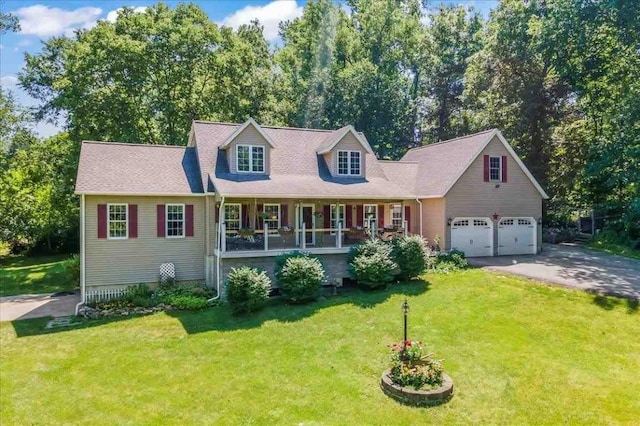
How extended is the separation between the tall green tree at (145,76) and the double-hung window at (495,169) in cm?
1810

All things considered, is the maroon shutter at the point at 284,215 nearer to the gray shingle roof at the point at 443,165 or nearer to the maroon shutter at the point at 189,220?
the maroon shutter at the point at 189,220

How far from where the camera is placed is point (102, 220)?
16.7 meters

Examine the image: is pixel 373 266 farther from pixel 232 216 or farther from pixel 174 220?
pixel 174 220

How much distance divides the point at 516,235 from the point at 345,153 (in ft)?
35.5

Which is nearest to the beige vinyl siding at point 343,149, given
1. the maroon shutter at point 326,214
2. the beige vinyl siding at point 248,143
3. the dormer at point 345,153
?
the dormer at point 345,153

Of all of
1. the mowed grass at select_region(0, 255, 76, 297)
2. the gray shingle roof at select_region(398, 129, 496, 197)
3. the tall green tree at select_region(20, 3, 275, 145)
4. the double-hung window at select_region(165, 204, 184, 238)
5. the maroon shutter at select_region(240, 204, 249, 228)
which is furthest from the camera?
the tall green tree at select_region(20, 3, 275, 145)

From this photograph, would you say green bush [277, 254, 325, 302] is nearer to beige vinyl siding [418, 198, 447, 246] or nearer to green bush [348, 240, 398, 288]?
green bush [348, 240, 398, 288]

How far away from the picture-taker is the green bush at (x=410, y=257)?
1738 cm

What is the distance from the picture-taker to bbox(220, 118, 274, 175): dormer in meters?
19.5

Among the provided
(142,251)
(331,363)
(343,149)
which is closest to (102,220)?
(142,251)

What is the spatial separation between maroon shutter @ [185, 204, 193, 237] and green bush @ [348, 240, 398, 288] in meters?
6.93

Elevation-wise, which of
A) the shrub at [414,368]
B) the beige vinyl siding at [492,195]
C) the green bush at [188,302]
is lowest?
the shrub at [414,368]

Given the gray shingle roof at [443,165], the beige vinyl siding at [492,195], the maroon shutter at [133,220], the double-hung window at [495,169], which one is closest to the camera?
the maroon shutter at [133,220]

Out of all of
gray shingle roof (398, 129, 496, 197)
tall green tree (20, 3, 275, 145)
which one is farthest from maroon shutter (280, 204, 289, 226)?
tall green tree (20, 3, 275, 145)
